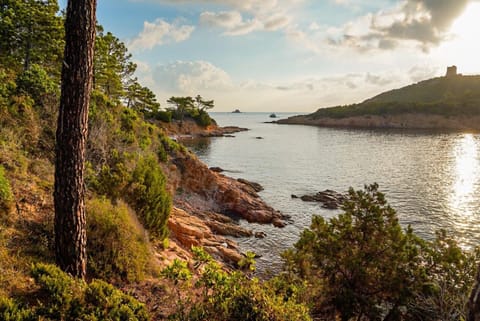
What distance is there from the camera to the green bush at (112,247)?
5.83 m

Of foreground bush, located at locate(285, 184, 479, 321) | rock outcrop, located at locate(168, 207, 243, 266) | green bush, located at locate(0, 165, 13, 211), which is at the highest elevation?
green bush, located at locate(0, 165, 13, 211)

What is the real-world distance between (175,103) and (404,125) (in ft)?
266

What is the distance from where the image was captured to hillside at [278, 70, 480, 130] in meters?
94.8

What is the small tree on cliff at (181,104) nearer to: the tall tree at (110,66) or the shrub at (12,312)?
the tall tree at (110,66)

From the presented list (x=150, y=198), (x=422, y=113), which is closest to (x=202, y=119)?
(x=150, y=198)

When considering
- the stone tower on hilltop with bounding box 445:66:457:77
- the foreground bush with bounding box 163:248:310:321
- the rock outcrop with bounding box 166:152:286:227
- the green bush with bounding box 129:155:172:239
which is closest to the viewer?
the foreground bush with bounding box 163:248:310:321

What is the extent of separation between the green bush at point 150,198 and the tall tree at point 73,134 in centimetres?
367

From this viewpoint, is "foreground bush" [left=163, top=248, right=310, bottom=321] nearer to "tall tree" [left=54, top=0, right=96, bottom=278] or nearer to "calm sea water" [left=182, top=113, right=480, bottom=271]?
"tall tree" [left=54, top=0, right=96, bottom=278]

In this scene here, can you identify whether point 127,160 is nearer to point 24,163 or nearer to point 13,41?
point 24,163

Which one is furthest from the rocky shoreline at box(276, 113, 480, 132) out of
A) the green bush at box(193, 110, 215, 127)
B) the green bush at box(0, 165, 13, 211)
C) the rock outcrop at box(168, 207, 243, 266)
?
the green bush at box(0, 165, 13, 211)

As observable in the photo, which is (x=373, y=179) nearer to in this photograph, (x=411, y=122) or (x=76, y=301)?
(x=76, y=301)

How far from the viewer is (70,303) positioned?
3.94m

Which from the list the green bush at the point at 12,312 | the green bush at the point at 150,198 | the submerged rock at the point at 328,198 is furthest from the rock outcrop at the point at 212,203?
the green bush at the point at 12,312

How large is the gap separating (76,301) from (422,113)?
118979mm
